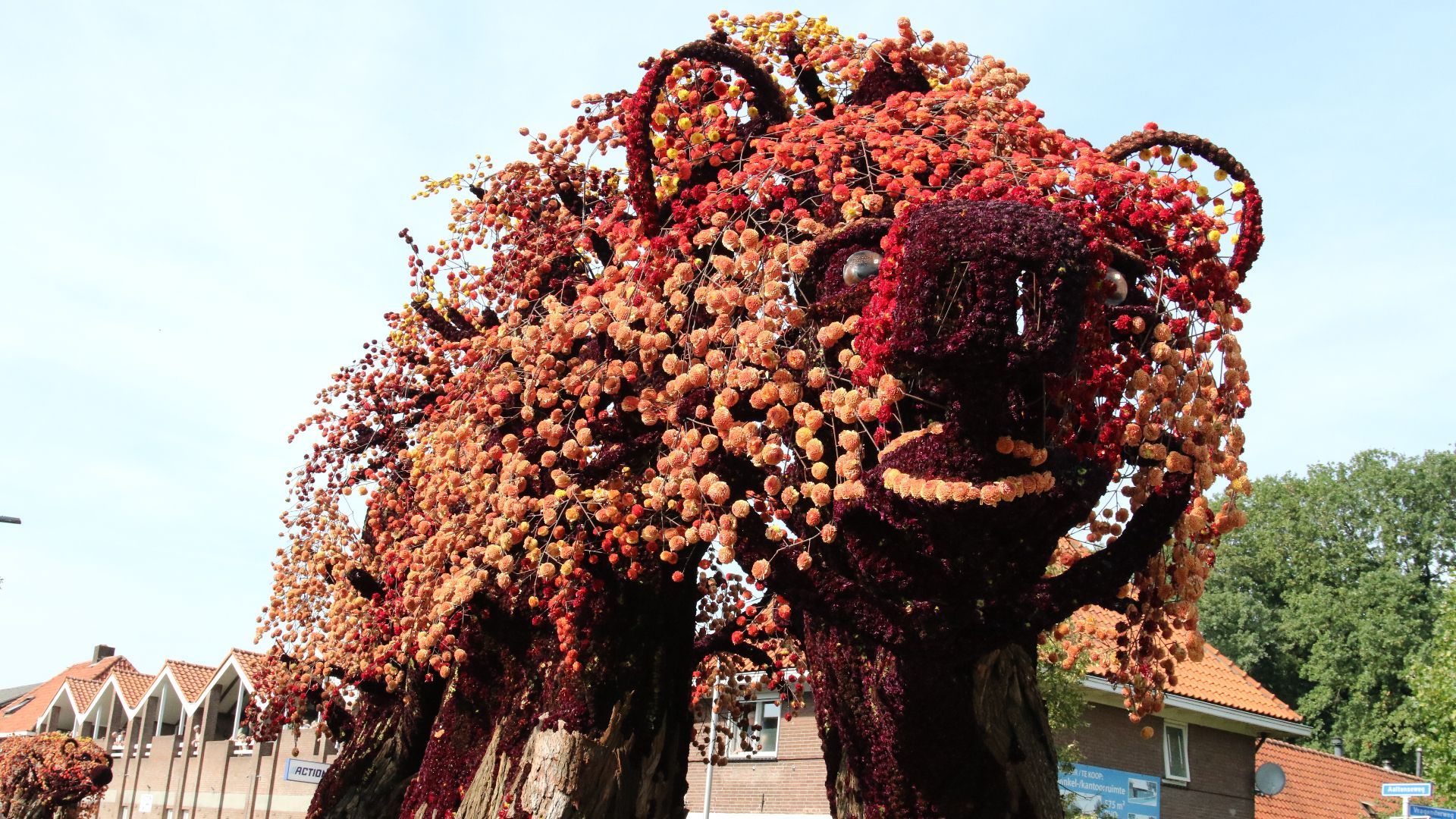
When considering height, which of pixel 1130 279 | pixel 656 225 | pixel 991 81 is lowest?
pixel 1130 279

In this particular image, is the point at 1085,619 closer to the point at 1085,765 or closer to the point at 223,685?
the point at 1085,765

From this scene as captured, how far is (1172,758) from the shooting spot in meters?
21.2

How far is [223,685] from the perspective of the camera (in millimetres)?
38031

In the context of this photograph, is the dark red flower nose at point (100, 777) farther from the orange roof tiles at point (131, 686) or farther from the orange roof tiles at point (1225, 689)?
the orange roof tiles at point (131, 686)

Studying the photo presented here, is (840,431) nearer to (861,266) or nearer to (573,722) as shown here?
(861,266)

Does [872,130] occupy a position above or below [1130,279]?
above

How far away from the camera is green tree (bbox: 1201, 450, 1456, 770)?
38.8 meters

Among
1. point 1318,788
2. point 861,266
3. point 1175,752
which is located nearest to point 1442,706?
point 1175,752

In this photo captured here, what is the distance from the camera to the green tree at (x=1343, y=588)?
3884cm

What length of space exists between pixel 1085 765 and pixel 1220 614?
25804 millimetres

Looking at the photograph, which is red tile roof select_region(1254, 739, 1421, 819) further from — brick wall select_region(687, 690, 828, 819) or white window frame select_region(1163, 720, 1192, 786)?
brick wall select_region(687, 690, 828, 819)

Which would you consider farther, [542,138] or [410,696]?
[410,696]

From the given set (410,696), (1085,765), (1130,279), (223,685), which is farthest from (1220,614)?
(1130,279)

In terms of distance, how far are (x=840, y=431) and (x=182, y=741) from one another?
41592mm
